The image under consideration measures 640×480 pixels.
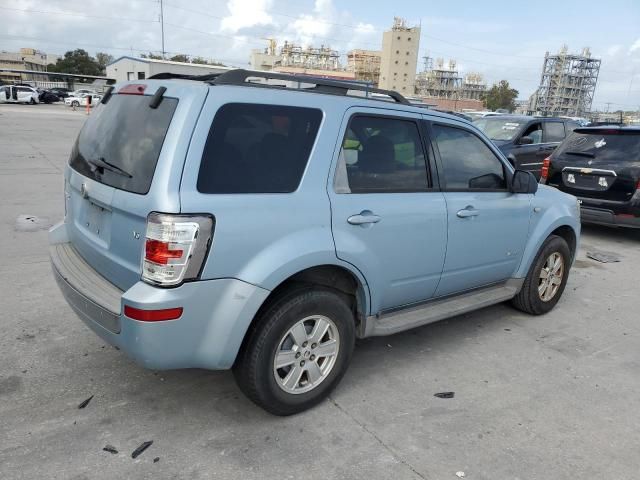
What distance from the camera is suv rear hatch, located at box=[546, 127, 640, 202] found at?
7.26 metres

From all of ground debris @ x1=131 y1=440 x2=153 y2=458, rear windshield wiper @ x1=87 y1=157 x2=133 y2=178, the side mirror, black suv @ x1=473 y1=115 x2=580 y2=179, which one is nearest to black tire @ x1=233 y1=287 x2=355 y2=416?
ground debris @ x1=131 y1=440 x2=153 y2=458

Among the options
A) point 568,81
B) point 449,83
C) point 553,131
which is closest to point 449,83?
point 449,83

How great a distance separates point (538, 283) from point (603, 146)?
4079 mm

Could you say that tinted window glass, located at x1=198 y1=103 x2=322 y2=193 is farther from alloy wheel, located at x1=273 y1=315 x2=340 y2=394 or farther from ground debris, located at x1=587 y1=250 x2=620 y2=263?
Answer: ground debris, located at x1=587 y1=250 x2=620 y2=263

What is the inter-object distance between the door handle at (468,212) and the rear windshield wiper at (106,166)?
2.22m

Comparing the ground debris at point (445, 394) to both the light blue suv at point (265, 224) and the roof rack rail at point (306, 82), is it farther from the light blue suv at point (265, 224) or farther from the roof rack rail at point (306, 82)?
the roof rack rail at point (306, 82)

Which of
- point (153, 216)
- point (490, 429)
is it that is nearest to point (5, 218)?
point (153, 216)

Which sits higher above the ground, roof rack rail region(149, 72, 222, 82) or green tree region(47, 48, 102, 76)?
green tree region(47, 48, 102, 76)

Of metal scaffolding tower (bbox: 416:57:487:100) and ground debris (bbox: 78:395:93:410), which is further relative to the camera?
metal scaffolding tower (bbox: 416:57:487:100)

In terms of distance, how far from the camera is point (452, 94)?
476 ft

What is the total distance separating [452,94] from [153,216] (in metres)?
153

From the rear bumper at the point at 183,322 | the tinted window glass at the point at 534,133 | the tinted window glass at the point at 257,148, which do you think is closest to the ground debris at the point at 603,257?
the tinted window glass at the point at 534,133

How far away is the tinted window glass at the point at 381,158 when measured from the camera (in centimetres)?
315

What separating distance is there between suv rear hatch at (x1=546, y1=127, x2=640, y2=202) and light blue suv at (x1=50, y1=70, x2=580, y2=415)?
445cm
